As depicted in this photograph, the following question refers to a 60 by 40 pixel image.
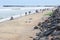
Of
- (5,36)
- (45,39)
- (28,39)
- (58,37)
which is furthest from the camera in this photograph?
(5,36)

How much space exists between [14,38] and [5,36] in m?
1.27

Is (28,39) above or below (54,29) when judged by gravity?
below

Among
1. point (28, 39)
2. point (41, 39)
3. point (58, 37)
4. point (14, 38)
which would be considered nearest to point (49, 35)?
point (41, 39)

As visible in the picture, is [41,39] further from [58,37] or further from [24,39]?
[24,39]

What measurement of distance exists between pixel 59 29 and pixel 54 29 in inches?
29.1

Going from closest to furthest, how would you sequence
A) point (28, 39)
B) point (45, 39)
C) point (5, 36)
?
point (45, 39) → point (28, 39) → point (5, 36)

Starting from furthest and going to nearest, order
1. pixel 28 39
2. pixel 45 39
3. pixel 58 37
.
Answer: pixel 28 39, pixel 45 39, pixel 58 37

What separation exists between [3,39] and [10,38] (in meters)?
0.66

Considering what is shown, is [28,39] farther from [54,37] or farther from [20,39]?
[54,37]

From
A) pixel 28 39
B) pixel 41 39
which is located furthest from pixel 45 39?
pixel 28 39

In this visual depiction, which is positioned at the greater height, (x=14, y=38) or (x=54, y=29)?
(x=54, y=29)

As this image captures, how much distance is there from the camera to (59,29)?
48.5ft

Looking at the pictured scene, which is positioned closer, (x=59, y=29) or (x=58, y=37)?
(x=58, y=37)

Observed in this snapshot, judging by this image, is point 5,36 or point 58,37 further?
point 5,36
